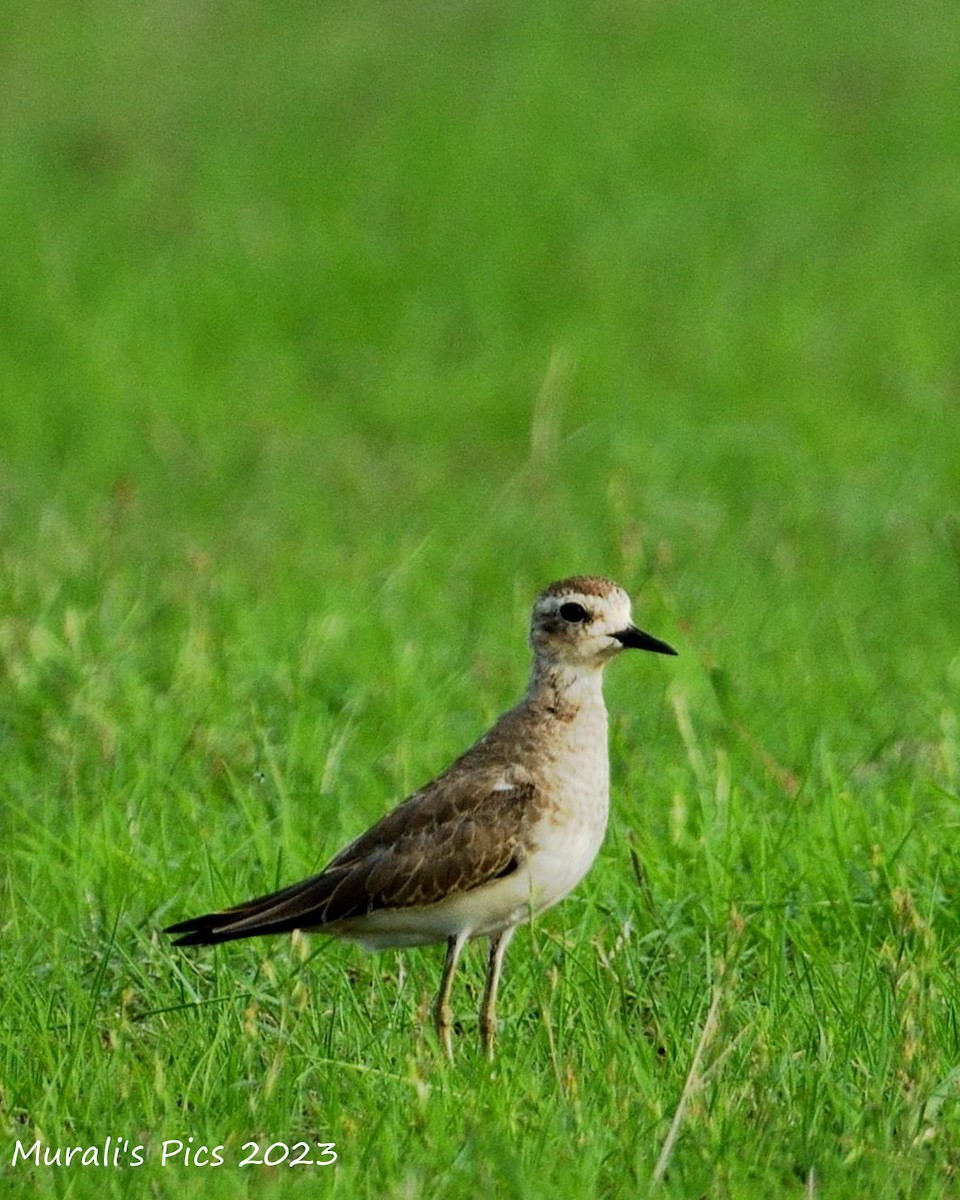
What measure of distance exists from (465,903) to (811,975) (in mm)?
851

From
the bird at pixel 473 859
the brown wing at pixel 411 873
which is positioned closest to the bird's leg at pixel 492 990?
the bird at pixel 473 859

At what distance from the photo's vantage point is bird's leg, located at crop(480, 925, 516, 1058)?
5305mm

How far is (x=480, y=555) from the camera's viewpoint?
34.1 ft

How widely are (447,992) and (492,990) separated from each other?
141 mm

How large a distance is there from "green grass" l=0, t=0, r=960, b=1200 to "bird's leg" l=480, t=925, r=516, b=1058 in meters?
0.07

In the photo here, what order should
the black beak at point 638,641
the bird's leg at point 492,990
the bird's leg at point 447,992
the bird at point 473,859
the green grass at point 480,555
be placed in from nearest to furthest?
1. the green grass at point 480,555
2. the bird's leg at point 492,990
3. the bird's leg at point 447,992
4. the bird at point 473,859
5. the black beak at point 638,641

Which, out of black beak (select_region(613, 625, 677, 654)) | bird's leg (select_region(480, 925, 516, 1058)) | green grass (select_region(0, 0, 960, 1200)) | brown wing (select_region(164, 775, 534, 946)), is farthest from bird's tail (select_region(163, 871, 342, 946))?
black beak (select_region(613, 625, 677, 654))

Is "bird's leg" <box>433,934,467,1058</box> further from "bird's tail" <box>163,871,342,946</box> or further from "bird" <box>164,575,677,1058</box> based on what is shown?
"bird's tail" <box>163,871,342,946</box>

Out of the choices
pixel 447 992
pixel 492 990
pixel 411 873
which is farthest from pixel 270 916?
pixel 492 990

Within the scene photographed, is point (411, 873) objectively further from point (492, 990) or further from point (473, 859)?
point (492, 990)

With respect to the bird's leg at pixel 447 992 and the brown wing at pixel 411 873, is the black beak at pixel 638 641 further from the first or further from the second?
the bird's leg at pixel 447 992

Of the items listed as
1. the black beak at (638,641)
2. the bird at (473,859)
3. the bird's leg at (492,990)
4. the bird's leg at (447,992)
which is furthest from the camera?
the black beak at (638,641)

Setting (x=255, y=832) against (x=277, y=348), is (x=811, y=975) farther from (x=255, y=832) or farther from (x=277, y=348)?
(x=277, y=348)

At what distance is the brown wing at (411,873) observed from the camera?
5.52m
